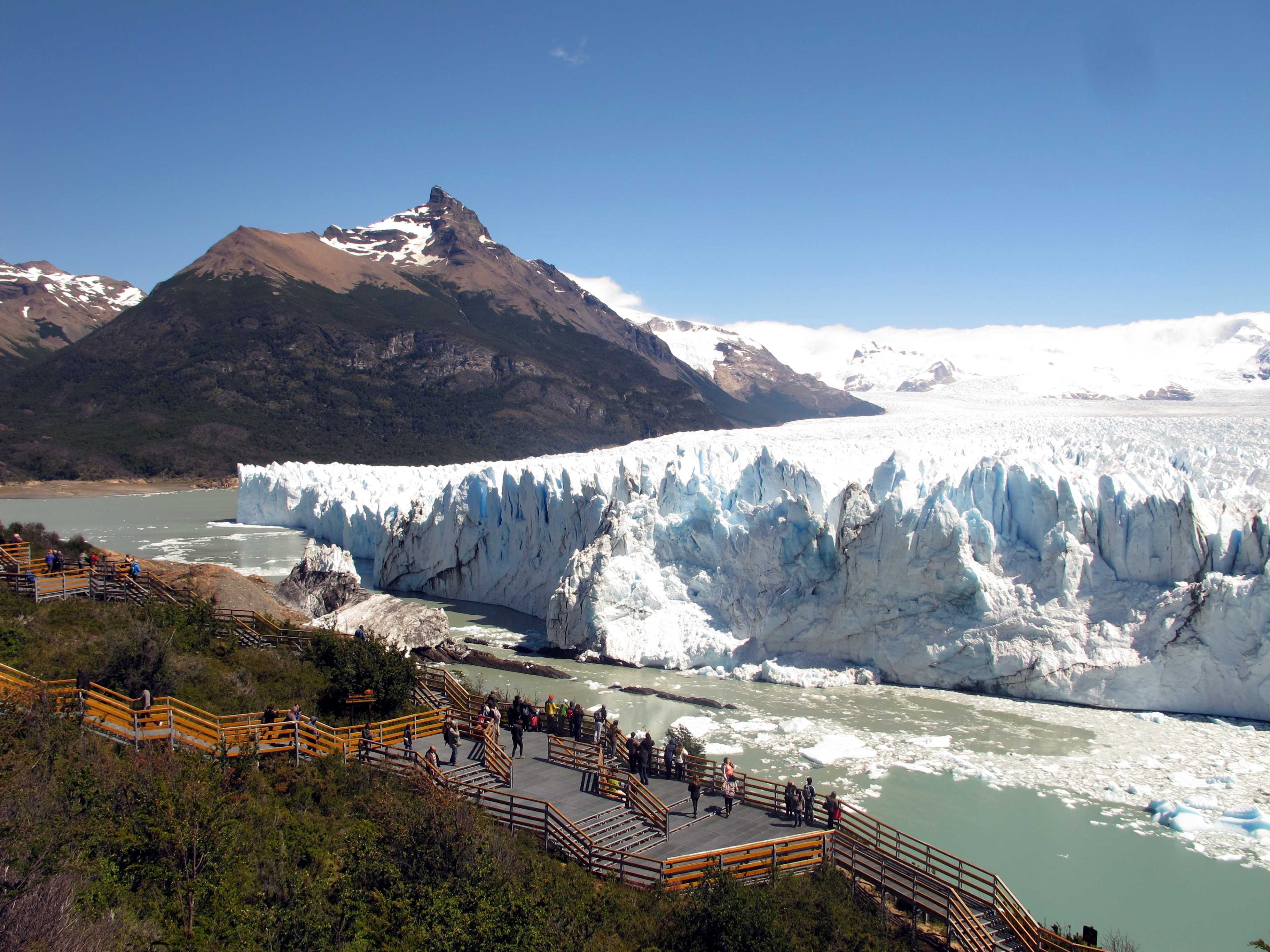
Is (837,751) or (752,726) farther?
(752,726)

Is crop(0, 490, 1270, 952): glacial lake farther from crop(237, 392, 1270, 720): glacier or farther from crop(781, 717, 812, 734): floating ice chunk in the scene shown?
crop(237, 392, 1270, 720): glacier

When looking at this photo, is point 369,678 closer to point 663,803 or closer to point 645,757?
point 645,757

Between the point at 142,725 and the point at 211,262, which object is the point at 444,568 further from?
the point at 211,262

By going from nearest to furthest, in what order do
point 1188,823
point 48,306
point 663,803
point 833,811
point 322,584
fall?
point 833,811
point 663,803
point 1188,823
point 322,584
point 48,306

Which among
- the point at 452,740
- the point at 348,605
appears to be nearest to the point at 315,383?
the point at 348,605

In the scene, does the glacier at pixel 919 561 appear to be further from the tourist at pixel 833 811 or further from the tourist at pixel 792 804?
the tourist at pixel 833 811
